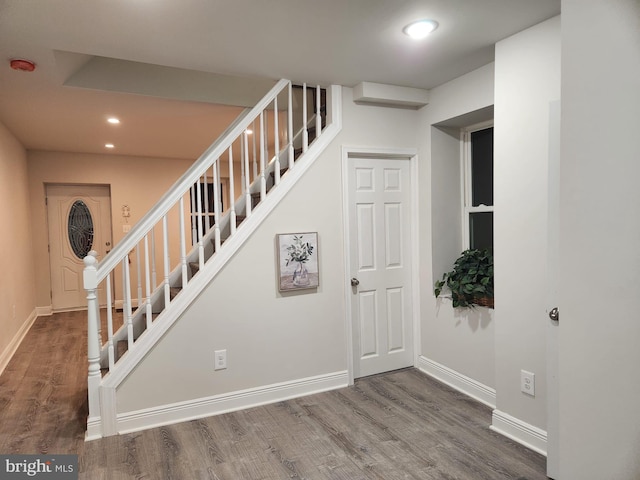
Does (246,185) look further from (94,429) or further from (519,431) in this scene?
(519,431)

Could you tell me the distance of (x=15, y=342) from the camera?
4.50 metres

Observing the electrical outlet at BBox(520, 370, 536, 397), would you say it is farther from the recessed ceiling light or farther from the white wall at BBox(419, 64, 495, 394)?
the recessed ceiling light

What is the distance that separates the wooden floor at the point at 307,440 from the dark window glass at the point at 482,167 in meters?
1.55

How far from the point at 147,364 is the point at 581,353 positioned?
2510mm

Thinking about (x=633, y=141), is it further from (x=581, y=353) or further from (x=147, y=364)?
(x=147, y=364)

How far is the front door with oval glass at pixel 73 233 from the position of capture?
6.16m

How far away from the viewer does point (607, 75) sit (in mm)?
1144

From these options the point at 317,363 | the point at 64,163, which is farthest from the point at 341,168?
the point at 64,163

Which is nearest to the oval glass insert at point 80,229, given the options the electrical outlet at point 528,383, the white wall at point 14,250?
the white wall at point 14,250

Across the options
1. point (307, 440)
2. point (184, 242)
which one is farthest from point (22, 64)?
point (307, 440)

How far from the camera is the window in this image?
3285 millimetres

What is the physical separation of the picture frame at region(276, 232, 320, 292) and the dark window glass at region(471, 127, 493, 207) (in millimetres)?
1374

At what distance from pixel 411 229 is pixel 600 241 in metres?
2.49

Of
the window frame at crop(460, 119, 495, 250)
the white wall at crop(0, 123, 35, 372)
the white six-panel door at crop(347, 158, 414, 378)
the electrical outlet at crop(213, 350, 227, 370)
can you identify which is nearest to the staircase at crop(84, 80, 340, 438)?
the electrical outlet at crop(213, 350, 227, 370)
